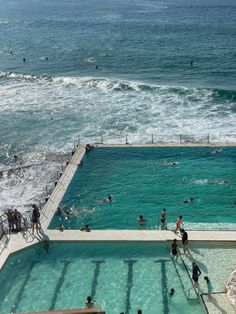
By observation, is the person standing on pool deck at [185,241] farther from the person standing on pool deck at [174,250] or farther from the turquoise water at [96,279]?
the turquoise water at [96,279]

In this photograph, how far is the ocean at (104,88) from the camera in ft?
136

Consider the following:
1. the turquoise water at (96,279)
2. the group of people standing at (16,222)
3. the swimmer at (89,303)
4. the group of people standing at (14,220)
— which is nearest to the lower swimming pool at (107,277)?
the turquoise water at (96,279)

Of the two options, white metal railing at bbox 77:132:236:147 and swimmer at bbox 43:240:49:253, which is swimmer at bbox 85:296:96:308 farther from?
white metal railing at bbox 77:132:236:147

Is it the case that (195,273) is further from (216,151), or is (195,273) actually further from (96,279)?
(216,151)

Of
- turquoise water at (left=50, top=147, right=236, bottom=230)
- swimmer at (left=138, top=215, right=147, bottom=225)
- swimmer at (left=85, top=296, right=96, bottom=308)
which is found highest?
swimmer at (left=85, top=296, right=96, bottom=308)

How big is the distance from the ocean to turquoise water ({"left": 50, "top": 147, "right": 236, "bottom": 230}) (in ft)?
11.6

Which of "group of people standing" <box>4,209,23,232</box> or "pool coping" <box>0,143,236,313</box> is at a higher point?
"group of people standing" <box>4,209,23,232</box>

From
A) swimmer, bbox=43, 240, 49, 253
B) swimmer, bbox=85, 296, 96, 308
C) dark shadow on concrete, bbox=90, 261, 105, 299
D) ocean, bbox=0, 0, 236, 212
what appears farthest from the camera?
ocean, bbox=0, 0, 236, 212

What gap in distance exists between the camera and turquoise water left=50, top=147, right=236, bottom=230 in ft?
90.1

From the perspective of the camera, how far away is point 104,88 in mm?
60531

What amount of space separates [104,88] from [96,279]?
4202 cm

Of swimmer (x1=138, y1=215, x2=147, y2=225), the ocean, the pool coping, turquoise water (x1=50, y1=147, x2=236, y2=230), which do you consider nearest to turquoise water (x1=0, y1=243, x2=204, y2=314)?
the pool coping

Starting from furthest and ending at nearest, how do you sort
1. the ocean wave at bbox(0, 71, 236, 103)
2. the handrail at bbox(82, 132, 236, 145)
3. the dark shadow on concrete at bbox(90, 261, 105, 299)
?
the ocean wave at bbox(0, 71, 236, 103) < the handrail at bbox(82, 132, 236, 145) < the dark shadow on concrete at bbox(90, 261, 105, 299)

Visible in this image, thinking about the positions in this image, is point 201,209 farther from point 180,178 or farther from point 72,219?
point 72,219
